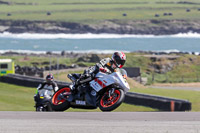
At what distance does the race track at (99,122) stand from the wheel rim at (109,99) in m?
1.02

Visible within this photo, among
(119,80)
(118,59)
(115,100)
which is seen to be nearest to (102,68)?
(118,59)

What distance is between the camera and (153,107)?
90.5 ft

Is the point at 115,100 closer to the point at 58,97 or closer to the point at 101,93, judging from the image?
the point at 101,93

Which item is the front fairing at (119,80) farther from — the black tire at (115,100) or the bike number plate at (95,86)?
the bike number plate at (95,86)

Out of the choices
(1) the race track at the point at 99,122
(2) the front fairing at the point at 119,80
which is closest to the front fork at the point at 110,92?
(2) the front fairing at the point at 119,80

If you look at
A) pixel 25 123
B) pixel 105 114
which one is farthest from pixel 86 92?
pixel 25 123

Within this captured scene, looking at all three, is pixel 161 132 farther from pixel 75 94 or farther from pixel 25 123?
pixel 75 94

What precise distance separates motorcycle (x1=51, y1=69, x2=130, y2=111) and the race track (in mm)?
1089

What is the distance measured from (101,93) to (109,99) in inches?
11.6

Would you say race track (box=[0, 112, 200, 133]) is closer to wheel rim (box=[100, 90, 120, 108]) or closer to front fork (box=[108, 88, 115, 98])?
wheel rim (box=[100, 90, 120, 108])

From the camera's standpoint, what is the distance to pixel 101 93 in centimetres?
1387

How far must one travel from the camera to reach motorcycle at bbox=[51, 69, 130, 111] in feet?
44.3

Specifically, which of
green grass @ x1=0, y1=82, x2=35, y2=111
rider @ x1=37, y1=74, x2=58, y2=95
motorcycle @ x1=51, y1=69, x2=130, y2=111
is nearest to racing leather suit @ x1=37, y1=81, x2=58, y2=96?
rider @ x1=37, y1=74, x2=58, y2=95

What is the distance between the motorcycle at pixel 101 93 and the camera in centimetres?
1352
